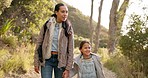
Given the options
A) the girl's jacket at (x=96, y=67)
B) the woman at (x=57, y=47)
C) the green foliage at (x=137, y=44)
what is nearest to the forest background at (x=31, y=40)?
the green foliage at (x=137, y=44)

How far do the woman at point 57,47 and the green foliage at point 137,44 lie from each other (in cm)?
559

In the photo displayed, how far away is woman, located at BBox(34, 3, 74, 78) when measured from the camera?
5312mm

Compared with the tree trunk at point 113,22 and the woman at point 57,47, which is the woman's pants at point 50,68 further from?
the tree trunk at point 113,22

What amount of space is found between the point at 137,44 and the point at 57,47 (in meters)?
6.04

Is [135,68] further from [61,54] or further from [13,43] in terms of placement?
[61,54]

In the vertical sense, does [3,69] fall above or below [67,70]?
below

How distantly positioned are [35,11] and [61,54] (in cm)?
1034

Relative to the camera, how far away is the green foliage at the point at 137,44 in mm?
10758

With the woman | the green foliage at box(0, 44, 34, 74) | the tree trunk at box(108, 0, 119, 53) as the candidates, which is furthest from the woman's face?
the tree trunk at box(108, 0, 119, 53)

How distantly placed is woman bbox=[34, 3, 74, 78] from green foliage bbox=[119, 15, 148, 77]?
5594 mm

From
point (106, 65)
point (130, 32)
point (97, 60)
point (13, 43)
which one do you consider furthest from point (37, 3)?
point (97, 60)

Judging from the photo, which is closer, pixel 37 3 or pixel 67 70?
pixel 67 70

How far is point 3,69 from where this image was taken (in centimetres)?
994

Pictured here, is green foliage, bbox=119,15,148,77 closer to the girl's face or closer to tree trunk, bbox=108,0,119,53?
the girl's face
